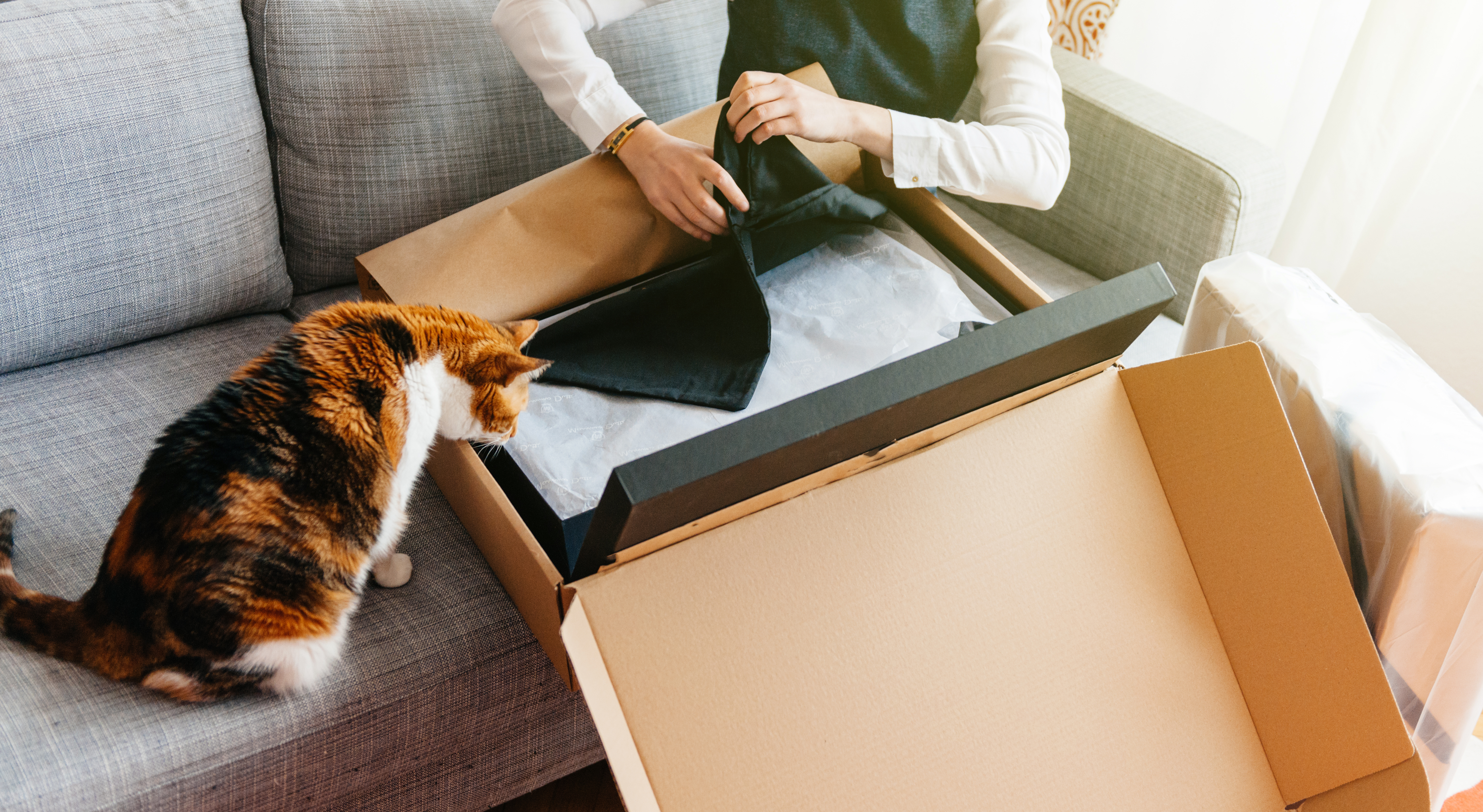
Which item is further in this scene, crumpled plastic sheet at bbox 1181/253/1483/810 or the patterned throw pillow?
the patterned throw pillow

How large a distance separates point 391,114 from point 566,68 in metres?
0.25

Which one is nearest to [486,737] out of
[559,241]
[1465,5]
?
[559,241]

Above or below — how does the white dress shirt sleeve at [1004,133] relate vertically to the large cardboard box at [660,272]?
above

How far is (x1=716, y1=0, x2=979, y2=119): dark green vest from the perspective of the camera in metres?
1.01

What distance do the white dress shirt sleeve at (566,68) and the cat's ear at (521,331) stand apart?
0.24m

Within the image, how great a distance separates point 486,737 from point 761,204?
59 centimetres

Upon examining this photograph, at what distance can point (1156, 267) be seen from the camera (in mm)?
652

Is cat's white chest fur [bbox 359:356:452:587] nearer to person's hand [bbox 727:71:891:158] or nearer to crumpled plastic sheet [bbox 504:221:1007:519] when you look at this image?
crumpled plastic sheet [bbox 504:221:1007:519]

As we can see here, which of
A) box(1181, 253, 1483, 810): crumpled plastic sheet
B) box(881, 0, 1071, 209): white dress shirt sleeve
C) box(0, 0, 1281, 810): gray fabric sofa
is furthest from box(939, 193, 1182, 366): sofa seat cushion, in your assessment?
box(1181, 253, 1483, 810): crumpled plastic sheet

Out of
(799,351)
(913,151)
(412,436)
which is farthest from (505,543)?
(913,151)

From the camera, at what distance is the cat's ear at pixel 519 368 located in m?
0.78

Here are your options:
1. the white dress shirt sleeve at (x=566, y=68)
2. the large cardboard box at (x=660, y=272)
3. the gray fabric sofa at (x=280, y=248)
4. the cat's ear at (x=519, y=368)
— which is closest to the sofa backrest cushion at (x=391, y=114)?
the gray fabric sofa at (x=280, y=248)

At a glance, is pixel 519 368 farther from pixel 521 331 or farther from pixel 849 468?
pixel 849 468

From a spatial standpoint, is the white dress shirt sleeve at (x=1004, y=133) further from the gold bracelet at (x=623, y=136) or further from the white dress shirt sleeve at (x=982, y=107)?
the gold bracelet at (x=623, y=136)
